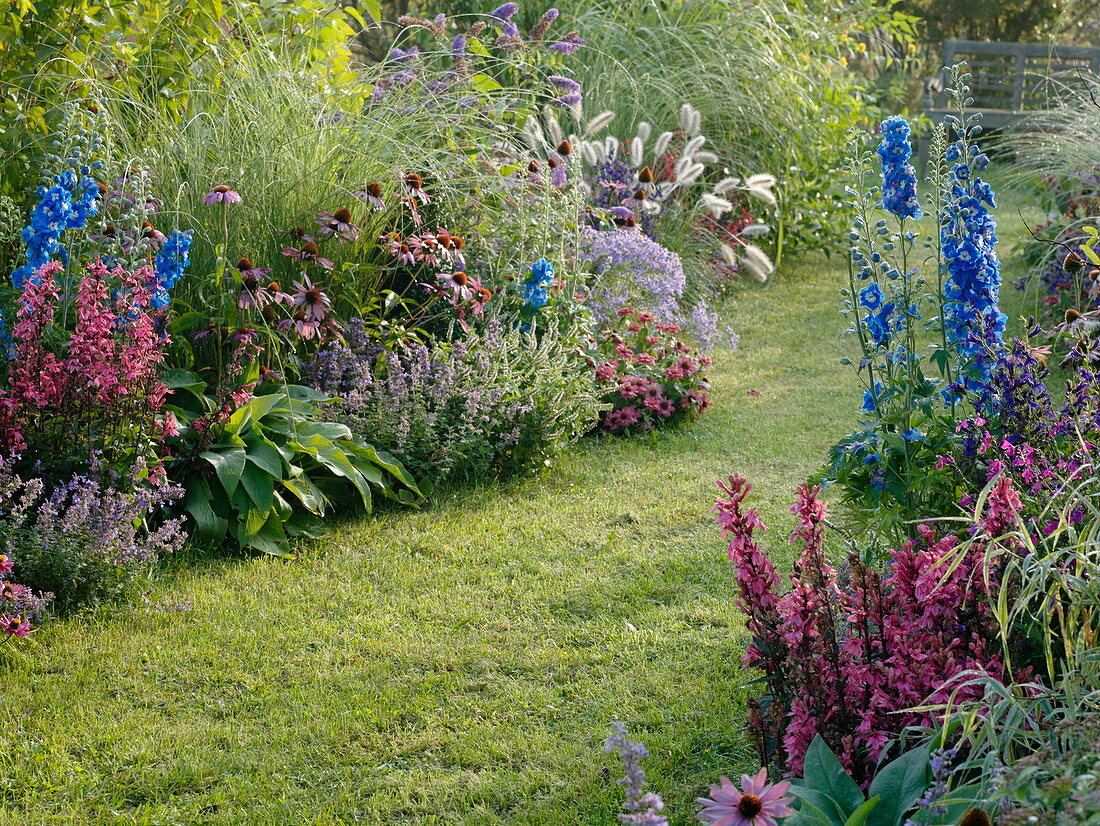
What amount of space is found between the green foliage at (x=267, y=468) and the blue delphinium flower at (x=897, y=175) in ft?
7.24

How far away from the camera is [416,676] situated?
315 cm

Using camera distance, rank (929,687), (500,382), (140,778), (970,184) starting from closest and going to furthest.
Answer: (929,687) → (140,778) → (970,184) → (500,382)

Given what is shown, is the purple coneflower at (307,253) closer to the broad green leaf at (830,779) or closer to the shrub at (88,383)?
the shrub at (88,383)

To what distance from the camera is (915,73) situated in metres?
20.6

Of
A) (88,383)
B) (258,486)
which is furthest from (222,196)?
(258,486)

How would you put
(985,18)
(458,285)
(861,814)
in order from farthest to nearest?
(985,18), (458,285), (861,814)

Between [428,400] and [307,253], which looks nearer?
[307,253]

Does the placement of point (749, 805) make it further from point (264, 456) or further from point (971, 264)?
point (264, 456)

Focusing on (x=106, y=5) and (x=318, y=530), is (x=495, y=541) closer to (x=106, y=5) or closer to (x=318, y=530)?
(x=318, y=530)

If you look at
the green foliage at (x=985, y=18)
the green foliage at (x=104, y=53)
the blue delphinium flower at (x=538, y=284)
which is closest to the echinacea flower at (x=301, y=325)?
the green foliage at (x=104, y=53)

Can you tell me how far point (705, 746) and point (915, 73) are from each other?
20.4 meters

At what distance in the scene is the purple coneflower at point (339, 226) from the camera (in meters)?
4.31

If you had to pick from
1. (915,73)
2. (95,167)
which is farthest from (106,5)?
(915,73)

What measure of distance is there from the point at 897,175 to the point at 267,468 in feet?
7.70
